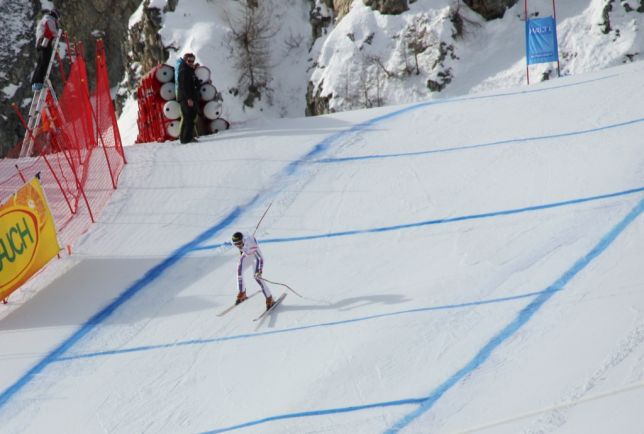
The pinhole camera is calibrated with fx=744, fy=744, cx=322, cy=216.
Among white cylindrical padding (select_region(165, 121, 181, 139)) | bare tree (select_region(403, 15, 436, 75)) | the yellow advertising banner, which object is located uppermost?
bare tree (select_region(403, 15, 436, 75))

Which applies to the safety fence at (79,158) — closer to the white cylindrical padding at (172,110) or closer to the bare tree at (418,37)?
the white cylindrical padding at (172,110)

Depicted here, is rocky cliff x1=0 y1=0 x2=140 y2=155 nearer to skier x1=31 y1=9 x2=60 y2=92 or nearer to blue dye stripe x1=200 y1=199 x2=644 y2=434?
skier x1=31 y1=9 x2=60 y2=92

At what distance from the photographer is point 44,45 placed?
41.2 feet

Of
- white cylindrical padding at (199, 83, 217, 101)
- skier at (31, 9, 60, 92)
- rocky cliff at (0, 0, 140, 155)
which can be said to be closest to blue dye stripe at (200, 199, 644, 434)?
white cylindrical padding at (199, 83, 217, 101)

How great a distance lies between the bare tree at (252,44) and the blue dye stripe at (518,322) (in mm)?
18668

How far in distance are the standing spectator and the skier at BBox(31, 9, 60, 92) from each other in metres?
2.27

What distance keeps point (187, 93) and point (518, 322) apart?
24.7 feet

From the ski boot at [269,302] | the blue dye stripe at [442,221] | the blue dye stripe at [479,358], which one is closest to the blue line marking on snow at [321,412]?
the blue dye stripe at [479,358]

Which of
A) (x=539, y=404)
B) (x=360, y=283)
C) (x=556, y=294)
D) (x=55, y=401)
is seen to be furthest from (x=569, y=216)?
(x=55, y=401)

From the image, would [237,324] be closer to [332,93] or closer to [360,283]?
[360,283]

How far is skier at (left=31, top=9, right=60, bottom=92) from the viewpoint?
1245 centimetres

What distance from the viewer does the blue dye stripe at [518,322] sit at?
5891 mm

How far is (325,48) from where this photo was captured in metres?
24.3

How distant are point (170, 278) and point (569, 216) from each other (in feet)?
15.6
